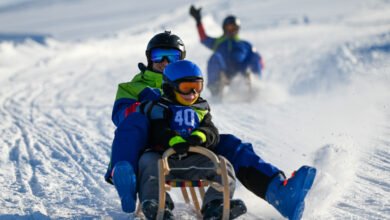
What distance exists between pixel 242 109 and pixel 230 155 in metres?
4.72

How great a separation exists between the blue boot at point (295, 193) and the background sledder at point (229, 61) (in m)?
5.97

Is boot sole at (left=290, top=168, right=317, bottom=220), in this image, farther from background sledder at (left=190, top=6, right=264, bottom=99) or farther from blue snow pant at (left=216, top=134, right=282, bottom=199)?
background sledder at (left=190, top=6, right=264, bottom=99)

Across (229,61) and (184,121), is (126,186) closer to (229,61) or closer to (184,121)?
(184,121)

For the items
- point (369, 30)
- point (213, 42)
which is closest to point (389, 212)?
point (213, 42)

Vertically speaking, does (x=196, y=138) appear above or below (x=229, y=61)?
below

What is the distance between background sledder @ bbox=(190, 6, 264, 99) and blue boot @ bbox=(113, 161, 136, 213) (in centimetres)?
616

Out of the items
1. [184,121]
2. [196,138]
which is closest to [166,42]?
[184,121]

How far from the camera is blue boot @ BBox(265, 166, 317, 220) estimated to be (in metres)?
3.85

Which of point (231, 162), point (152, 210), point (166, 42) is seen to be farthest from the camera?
point (166, 42)

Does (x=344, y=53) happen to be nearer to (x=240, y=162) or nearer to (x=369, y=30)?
(x=369, y=30)

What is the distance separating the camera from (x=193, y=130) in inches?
165

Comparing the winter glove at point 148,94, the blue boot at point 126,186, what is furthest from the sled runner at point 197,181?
the winter glove at point 148,94

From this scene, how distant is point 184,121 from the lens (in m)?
4.21

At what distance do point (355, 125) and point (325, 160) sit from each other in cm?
205
